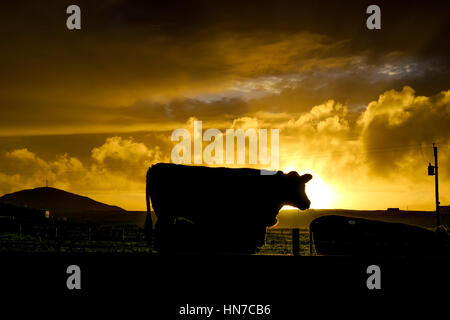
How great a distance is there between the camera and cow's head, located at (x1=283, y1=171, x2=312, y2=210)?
52.2 ft

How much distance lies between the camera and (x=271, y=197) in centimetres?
1586

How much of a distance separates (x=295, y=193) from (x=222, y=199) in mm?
2280

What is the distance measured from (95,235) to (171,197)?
13.1m

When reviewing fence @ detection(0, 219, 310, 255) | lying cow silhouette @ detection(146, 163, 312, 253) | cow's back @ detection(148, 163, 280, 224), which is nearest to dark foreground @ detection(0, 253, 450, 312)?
lying cow silhouette @ detection(146, 163, 312, 253)

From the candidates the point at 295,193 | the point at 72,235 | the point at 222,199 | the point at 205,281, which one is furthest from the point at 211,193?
the point at 72,235

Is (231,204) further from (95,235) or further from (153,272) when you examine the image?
(95,235)

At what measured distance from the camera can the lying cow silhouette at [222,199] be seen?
14.6 meters

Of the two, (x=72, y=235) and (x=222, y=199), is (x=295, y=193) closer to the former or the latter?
(x=222, y=199)

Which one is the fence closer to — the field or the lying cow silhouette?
the field

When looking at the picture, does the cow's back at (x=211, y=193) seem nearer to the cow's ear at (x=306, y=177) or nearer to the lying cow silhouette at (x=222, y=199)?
the lying cow silhouette at (x=222, y=199)

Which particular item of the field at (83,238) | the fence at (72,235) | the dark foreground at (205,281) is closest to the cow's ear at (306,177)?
the field at (83,238)

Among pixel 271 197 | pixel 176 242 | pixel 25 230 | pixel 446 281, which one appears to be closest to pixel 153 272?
pixel 446 281

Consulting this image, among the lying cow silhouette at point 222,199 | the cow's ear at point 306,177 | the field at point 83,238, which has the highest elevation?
the cow's ear at point 306,177

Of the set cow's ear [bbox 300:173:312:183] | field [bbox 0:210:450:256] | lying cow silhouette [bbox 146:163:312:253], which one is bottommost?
field [bbox 0:210:450:256]
